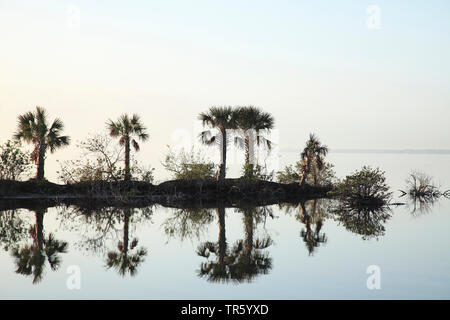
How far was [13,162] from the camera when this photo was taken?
116 ft

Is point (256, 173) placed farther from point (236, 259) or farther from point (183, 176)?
point (236, 259)

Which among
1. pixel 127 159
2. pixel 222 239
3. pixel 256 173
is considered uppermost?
pixel 127 159

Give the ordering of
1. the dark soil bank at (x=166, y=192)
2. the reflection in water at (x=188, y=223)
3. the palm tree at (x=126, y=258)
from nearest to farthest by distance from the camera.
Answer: the palm tree at (x=126, y=258)
the reflection in water at (x=188, y=223)
the dark soil bank at (x=166, y=192)

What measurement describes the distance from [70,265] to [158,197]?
69.1 ft

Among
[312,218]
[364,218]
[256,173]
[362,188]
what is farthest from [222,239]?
[256,173]

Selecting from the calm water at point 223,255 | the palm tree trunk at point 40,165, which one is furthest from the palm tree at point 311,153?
the palm tree trunk at point 40,165

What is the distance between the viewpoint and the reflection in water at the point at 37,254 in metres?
14.0

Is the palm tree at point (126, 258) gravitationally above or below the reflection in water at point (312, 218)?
below

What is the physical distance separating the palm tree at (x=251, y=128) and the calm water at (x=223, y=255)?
12901 millimetres

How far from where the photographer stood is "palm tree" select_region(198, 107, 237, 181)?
1544 inches

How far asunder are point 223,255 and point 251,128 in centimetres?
2389

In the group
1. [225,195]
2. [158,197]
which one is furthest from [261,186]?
[158,197]

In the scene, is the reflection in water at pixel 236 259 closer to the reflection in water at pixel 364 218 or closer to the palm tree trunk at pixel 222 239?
the palm tree trunk at pixel 222 239
